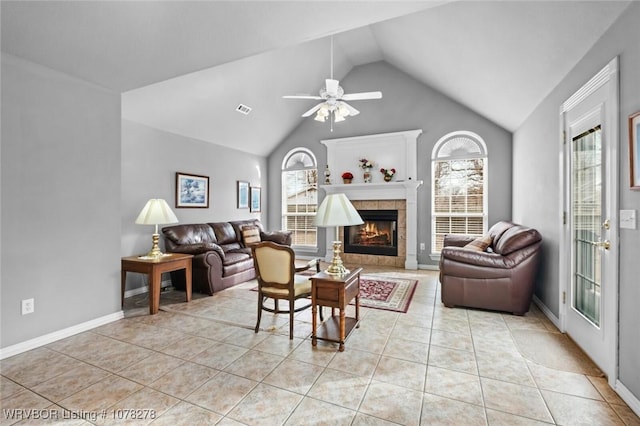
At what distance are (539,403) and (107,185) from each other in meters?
4.24

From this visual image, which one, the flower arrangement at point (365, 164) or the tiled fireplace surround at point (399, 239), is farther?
the flower arrangement at point (365, 164)

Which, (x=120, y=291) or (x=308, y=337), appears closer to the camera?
(x=308, y=337)

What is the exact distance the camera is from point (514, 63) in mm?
3131

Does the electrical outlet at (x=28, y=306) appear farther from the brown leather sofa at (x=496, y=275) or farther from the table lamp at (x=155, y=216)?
the brown leather sofa at (x=496, y=275)

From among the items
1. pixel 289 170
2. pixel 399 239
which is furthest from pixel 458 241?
pixel 289 170

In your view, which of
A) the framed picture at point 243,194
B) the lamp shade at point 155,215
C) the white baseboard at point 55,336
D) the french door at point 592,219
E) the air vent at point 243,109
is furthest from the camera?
the framed picture at point 243,194

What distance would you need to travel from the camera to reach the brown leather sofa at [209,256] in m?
4.21

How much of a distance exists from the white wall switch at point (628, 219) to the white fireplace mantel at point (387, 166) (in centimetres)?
393

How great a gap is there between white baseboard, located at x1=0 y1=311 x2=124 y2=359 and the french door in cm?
449

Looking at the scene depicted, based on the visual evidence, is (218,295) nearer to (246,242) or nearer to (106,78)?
(246,242)

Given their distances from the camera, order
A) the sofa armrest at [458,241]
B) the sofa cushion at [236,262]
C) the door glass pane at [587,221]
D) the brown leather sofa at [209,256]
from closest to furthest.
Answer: the door glass pane at [587,221]
the brown leather sofa at [209,256]
the sofa cushion at [236,262]
the sofa armrest at [458,241]

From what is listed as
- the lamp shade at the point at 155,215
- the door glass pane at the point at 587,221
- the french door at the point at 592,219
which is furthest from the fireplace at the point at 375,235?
the lamp shade at the point at 155,215

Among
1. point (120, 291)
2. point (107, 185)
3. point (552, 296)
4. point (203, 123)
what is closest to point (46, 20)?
point (107, 185)

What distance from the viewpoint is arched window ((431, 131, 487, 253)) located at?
565 centimetres
